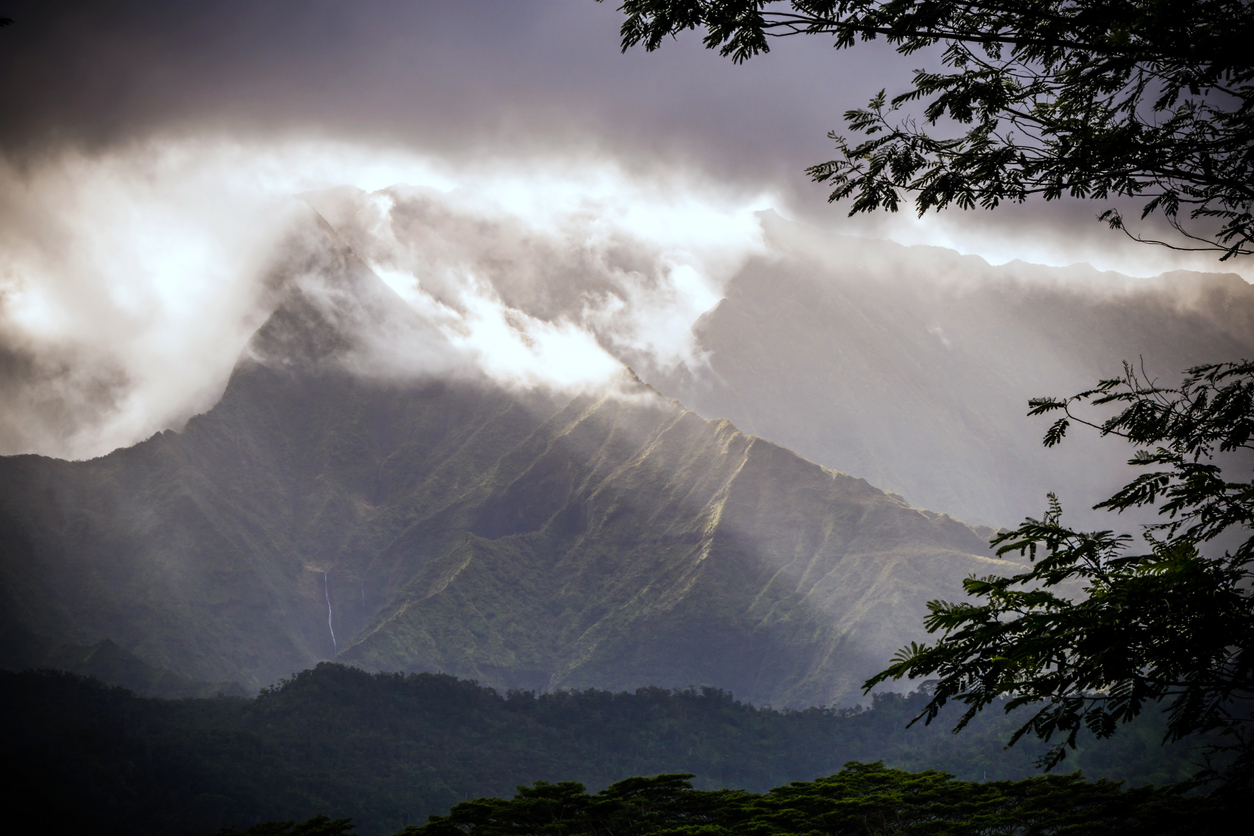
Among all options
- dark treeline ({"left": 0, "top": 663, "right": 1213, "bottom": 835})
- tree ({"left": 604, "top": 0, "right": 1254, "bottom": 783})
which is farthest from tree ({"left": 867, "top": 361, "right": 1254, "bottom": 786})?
dark treeline ({"left": 0, "top": 663, "right": 1213, "bottom": 835})

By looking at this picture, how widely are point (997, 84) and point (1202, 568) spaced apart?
6683mm

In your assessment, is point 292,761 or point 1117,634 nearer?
point 1117,634

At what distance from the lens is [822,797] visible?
1677 inches

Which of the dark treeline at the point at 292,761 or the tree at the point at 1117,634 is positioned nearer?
the tree at the point at 1117,634

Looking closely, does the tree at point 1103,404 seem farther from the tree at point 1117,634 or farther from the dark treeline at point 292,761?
the dark treeline at point 292,761

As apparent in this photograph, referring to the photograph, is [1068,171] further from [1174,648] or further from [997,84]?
[1174,648]

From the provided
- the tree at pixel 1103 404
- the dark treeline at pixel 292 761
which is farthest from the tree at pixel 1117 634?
the dark treeline at pixel 292 761

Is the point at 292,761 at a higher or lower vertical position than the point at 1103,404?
lower

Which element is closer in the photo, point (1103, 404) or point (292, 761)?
point (1103, 404)

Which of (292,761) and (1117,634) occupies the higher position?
(1117,634)

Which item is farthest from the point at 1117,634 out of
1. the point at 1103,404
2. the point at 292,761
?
the point at 292,761

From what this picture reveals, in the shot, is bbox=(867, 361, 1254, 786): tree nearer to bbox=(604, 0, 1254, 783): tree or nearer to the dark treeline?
bbox=(604, 0, 1254, 783): tree

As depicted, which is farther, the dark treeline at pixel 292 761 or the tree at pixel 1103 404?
the dark treeline at pixel 292 761

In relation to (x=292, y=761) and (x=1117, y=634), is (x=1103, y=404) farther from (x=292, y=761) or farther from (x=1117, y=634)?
(x=292, y=761)
